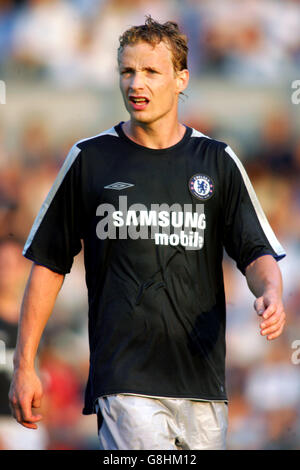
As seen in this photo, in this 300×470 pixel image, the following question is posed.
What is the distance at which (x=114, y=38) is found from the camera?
532 centimetres

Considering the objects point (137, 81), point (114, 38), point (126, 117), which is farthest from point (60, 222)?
point (114, 38)

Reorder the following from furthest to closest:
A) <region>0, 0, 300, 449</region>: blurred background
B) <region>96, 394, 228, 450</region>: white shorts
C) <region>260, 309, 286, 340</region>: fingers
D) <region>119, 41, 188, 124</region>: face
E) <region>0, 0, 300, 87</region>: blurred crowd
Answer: <region>0, 0, 300, 87</region>: blurred crowd
<region>0, 0, 300, 449</region>: blurred background
<region>119, 41, 188, 124</region>: face
<region>96, 394, 228, 450</region>: white shorts
<region>260, 309, 286, 340</region>: fingers

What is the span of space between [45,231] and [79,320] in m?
2.10

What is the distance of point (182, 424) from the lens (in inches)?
119

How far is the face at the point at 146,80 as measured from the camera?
3.10 meters

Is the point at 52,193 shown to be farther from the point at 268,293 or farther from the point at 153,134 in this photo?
the point at 268,293

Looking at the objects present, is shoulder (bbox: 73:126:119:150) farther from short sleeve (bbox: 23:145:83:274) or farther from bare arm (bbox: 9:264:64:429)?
bare arm (bbox: 9:264:64:429)

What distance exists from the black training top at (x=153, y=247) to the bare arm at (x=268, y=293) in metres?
0.06

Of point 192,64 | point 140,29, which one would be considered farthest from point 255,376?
point 140,29

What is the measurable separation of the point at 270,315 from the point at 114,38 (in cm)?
303

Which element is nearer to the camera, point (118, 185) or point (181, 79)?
point (118, 185)

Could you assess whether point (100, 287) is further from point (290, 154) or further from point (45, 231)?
point (290, 154)

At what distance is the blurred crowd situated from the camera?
5262 mm

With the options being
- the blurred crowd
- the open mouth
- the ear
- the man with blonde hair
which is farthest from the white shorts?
the blurred crowd
